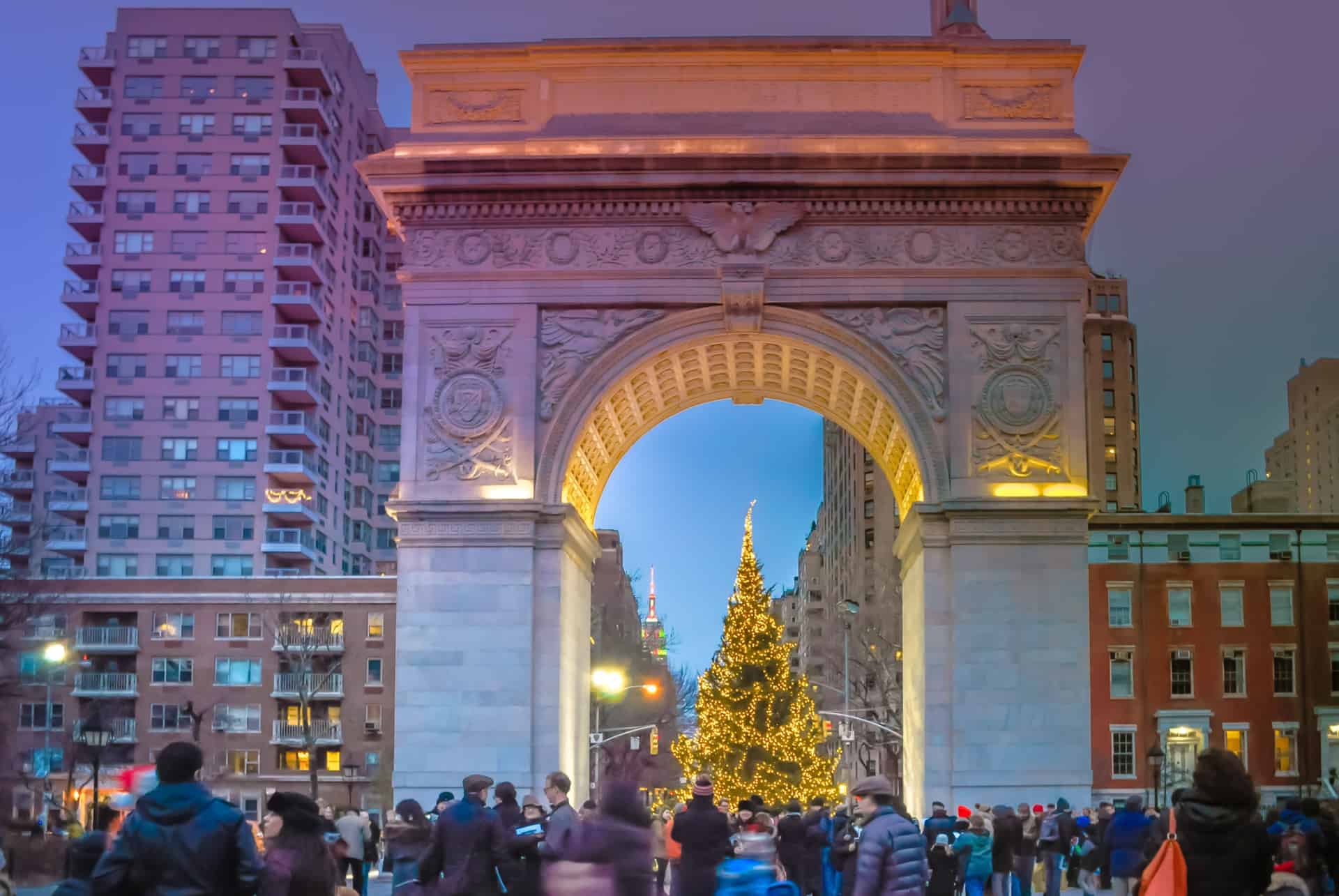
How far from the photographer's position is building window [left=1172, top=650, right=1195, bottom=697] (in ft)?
197

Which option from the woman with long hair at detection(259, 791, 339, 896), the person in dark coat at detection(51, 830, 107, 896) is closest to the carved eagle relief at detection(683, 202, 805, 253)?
the woman with long hair at detection(259, 791, 339, 896)

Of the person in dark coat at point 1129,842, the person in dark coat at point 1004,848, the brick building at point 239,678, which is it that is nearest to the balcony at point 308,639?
the brick building at point 239,678

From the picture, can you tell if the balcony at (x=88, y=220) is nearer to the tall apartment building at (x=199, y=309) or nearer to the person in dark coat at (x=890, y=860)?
the tall apartment building at (x=199, y=309)

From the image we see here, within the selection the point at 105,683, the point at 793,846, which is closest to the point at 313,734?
the point at 105,683

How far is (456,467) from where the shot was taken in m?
32.8

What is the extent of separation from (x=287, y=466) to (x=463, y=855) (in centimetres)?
6519

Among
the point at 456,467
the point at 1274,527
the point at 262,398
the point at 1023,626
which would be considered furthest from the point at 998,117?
the point at 262,398

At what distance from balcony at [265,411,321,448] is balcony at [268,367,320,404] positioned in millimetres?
807

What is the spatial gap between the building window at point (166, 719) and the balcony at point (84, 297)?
2188cm

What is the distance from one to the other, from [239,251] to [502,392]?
4949 centimetres

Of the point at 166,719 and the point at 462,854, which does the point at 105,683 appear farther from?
the point at 462,854

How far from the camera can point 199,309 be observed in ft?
256

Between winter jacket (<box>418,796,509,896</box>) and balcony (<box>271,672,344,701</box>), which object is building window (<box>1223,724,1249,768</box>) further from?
winter jacket (<box>418,796,509,896</box>)

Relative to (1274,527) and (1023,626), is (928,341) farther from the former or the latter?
(1274,527)
